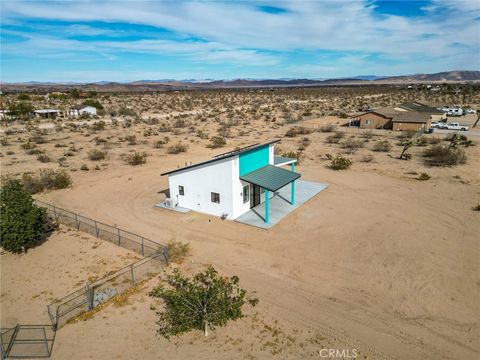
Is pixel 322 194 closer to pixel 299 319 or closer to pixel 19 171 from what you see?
pixel 299 319

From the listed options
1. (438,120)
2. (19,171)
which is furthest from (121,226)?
(438,120)

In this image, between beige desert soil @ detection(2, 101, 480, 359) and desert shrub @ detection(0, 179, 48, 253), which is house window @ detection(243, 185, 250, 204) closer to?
beige desert soil @ detection(2, 101, 480, 359)

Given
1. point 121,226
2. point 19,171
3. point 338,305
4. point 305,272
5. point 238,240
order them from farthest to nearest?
point 19,171 < point 121,226 < point 238,240 < point 305,272 < point 338,305

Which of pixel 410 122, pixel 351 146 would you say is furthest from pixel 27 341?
pixel 410 122

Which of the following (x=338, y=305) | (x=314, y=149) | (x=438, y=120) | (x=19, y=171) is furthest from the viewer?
(x=438, y=120)

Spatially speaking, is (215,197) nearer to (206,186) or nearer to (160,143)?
(206,186)

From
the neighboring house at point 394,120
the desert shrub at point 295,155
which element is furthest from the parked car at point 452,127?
the desert shrub at point 295,155
